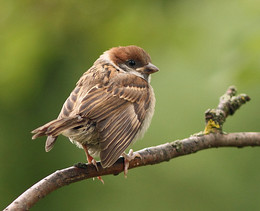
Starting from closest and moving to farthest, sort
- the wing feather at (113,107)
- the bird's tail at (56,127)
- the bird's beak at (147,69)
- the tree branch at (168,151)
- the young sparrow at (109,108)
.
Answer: the tree branch at (168,151), the bird's tail at (56,127), the young sparrow at (109,108), the wing feather at (113,107), the bird's beak at (147,69)

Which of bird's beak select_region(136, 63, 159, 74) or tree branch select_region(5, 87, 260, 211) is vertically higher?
bird's beak select_region(136, 63, 159, 74)

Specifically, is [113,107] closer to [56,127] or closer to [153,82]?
[56,127]

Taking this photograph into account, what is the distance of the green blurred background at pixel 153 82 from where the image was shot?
4574 millimetres

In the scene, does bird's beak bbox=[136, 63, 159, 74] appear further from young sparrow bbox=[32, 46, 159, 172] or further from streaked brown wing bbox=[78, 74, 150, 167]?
streaked brown wing bbox=[78, 74, 150, 167]

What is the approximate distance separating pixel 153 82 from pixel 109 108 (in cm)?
244

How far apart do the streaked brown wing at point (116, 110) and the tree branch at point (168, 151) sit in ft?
0.48

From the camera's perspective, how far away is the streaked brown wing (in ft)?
12.6

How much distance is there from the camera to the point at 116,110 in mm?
4242

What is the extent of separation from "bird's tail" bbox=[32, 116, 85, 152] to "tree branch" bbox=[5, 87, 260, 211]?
0.87 ft

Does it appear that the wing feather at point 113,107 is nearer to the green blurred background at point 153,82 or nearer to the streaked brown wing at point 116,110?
the streaked brown wing at point 116,110

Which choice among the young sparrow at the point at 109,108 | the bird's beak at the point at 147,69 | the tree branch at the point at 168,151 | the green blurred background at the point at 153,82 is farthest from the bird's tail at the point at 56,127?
the bird's beak at the point at 147,69

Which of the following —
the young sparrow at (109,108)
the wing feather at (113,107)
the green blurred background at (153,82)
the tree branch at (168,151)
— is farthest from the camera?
the green blurred background at (153,82)

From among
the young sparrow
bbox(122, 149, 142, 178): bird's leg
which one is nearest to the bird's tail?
the young sparrow

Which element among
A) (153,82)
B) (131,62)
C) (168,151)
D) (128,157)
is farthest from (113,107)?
(153,82)
